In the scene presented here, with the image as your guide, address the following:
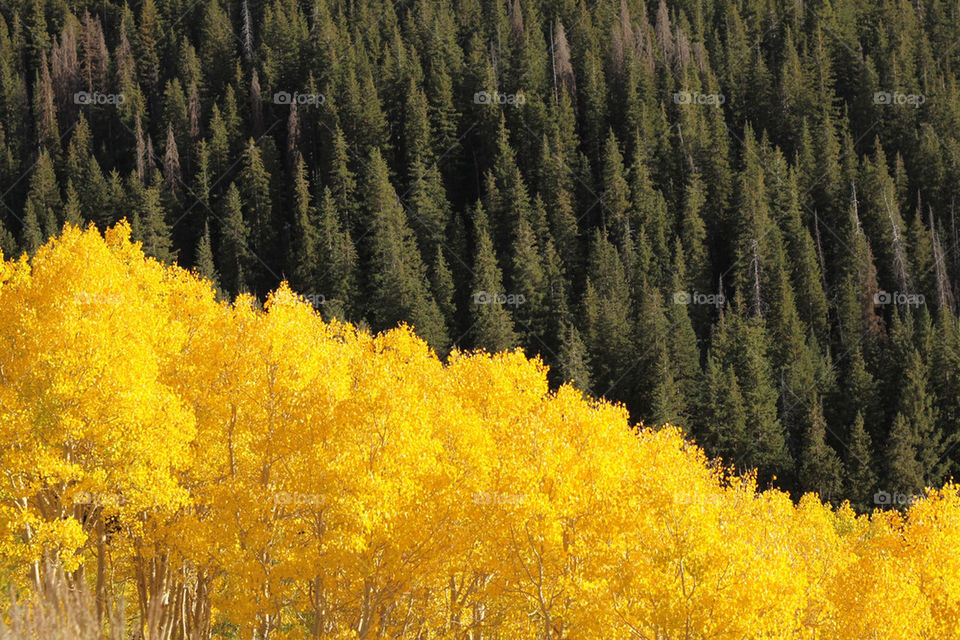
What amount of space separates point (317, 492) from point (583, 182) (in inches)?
4375

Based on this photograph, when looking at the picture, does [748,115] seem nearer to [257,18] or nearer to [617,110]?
[617,110]

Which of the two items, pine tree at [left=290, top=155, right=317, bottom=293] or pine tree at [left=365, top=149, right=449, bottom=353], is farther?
pine tree at [left=290, top=155, right=317, bottom=293]

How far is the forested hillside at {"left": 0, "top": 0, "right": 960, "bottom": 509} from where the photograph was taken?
92812mm

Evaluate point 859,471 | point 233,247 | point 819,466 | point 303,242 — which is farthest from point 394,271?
point 859,471

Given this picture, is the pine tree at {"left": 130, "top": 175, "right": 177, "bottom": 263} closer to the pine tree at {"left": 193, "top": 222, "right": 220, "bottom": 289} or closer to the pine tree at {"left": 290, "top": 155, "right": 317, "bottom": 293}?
the pine tree at {"left": 193, "top": 222, "right": 220, "bottom": 289}

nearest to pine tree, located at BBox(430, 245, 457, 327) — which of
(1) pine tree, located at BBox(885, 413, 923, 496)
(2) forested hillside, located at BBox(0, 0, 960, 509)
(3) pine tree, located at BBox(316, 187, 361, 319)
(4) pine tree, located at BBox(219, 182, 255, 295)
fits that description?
(2) forested hillside, located at BBox(0, 0, 960, 509)

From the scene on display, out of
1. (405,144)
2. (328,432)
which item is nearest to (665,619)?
(328,432)

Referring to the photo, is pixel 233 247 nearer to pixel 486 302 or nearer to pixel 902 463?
pixel 486 302

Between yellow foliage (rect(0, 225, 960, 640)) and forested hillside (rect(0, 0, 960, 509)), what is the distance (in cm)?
5456

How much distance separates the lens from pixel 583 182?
13138 cm

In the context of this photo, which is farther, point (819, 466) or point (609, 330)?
point (609, 330)

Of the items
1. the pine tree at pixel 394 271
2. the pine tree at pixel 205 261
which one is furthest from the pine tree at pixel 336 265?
the pine tree at pixel 205 261

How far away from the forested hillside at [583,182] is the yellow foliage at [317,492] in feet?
179

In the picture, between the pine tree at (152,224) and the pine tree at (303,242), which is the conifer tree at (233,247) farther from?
the pine tree at (152,224)
